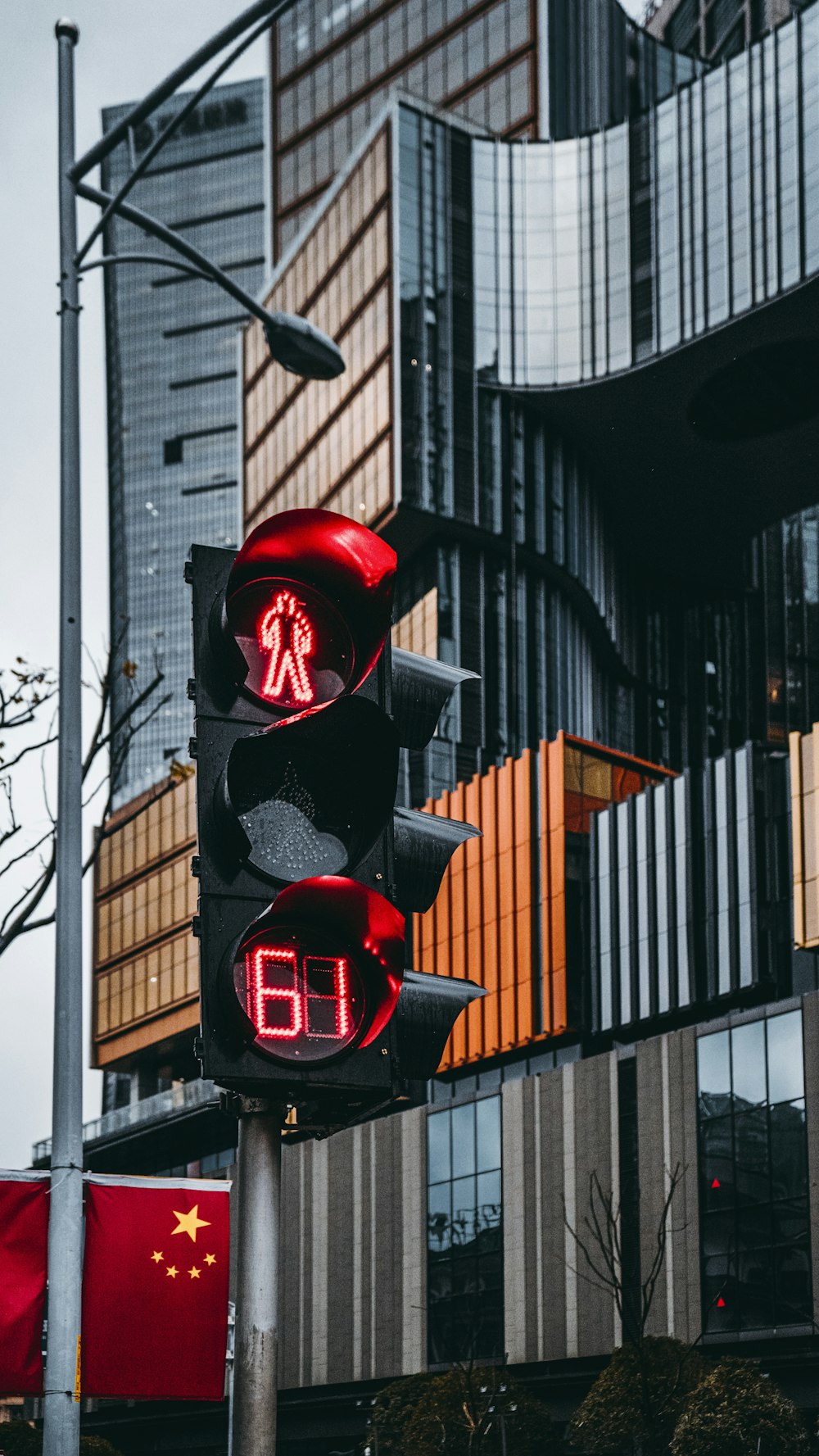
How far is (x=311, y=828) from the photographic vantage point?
4.80 metres

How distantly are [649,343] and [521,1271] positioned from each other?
37914 millimetres

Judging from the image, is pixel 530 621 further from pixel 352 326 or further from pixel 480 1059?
pixel 480 1059

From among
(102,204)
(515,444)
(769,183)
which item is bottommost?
(102,204)

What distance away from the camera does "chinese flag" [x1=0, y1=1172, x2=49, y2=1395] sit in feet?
17.7

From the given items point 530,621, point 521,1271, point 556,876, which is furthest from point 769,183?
point 521,1271

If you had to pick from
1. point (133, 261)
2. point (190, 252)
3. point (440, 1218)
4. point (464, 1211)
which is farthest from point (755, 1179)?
point (133, 261)

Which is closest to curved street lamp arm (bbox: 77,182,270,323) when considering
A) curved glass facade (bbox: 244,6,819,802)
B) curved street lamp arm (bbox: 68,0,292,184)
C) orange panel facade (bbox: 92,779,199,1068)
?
curved street lamp arm (bbox: 68,0,292,184)

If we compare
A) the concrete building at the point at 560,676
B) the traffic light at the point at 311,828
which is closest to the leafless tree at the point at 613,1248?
the concrete building at the point at 560,676

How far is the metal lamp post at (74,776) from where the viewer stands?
459 centimetres

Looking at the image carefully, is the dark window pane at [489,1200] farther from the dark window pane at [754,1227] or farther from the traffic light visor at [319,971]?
the traffic light visor at [319,971]

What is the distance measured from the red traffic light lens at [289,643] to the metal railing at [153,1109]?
79.6 meters

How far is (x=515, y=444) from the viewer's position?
8319 centimetres

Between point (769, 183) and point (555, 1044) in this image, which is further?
point (769, 183)

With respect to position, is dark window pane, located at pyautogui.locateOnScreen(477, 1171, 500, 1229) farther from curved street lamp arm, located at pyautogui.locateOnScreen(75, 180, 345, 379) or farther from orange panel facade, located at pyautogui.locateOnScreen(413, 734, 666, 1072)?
curved street lamp arm, located at pyautogui.locateOnScreen(75, 180, 345, 379)
